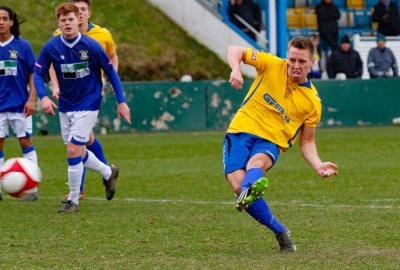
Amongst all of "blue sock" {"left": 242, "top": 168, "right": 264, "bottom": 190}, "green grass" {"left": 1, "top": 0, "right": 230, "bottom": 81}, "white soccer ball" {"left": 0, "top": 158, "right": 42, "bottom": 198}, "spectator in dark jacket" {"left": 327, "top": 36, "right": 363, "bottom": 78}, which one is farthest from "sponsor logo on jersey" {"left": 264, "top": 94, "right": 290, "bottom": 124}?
"green grass" {"left": 1, "top": 0, "right": 230, "bottom": 81}

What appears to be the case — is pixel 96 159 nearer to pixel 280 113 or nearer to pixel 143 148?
pixel 280 113

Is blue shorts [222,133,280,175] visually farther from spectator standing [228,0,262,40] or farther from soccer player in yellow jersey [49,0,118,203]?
spectator standing [228,0,262,40]

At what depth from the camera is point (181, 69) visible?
25672 millimetres

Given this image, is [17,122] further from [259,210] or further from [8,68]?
[259,210]

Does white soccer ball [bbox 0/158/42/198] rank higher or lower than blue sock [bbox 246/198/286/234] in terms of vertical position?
lower

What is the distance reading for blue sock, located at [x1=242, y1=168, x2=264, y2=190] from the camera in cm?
729

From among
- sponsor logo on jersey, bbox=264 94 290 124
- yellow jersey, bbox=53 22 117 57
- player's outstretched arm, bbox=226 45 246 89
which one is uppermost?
player's outstretched arm, bbox=226 45 246 89

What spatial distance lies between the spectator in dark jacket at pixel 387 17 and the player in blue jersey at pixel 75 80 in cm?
1764

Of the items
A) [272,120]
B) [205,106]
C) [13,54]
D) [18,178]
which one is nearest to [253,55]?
[272,120]

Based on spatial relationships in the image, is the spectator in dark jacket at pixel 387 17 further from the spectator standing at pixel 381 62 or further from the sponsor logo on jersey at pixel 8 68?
the sponsor logo on jersey at pixel 8 68

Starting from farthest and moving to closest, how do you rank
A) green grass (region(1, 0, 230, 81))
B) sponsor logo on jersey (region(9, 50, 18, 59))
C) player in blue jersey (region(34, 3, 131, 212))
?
Result: green grass (region(1, 0, 230, 81)) → sponsor logo on jersey (region(9, 50, 18, 59)) → player in blue jersey (region(34, 3, 131, 212))

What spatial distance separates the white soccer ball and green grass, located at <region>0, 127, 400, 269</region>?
365 mm

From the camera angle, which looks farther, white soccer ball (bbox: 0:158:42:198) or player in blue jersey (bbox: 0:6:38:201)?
player in blue jersey (bbox: 0:6:38:201)

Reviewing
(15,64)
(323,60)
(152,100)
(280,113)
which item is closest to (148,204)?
(15,64)
